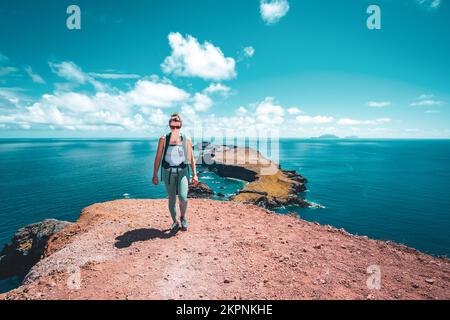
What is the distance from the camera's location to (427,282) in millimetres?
5754

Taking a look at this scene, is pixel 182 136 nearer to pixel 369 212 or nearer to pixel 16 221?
pixel 16 221

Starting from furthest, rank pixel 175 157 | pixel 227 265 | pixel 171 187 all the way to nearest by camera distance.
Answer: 1. pixel 171 187
2. pixel 175 157
3. pixel 227 265

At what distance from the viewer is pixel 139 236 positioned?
843 centimetres

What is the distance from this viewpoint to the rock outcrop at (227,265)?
5328 millimetres

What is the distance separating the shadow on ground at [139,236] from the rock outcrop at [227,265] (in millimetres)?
40

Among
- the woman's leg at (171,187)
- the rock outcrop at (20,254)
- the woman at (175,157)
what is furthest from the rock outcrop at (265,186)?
the woman at (175,157)

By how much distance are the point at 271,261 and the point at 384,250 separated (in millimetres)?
4177

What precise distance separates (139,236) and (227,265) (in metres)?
3.91

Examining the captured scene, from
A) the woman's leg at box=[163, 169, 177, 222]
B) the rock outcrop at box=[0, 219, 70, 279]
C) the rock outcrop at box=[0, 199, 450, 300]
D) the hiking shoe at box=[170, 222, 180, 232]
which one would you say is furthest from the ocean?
the woman's leg at box=[163, 169, 177, 222]

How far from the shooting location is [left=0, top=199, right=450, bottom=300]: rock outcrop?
5328 millimetres

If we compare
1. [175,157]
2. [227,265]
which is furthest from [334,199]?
[175,157]

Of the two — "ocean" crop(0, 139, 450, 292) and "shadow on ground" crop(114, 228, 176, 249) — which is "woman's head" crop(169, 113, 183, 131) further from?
"ocean" crop(0, 139, 450, 292)

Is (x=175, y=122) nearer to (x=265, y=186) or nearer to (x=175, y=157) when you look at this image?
(x=175, y=157)
